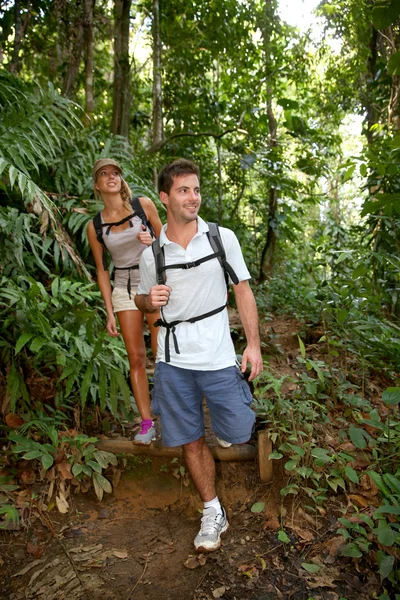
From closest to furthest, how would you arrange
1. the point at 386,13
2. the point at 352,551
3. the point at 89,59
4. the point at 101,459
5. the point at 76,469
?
the point at 386,13 < the point at 352,551 < the point at 76,469 < the point at 101,459 < the point at 89,59

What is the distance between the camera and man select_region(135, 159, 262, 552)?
280 centimetres

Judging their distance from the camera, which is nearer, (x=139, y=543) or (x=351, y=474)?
(x=351, y=474)

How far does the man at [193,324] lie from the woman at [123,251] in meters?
0.73

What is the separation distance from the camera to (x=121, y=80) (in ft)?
24.6

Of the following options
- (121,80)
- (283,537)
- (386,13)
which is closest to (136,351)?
(283,537)

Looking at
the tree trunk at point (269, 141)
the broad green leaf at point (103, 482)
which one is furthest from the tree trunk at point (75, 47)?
the broad green leaf at point (103, 482)

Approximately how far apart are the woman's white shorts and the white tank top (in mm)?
44

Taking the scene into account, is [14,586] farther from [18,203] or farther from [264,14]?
[264,14]

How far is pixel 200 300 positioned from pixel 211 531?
156cm

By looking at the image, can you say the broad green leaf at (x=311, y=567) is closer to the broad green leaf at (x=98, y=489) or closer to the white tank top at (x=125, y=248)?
the broad green leaf at (x=98, y=489)

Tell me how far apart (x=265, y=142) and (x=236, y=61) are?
1672 mm

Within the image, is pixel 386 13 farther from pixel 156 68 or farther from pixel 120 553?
pixel 156 68

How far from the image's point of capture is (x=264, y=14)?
27.8ft

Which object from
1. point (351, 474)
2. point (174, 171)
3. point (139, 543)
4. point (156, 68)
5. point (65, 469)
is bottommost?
point (139, 543)
